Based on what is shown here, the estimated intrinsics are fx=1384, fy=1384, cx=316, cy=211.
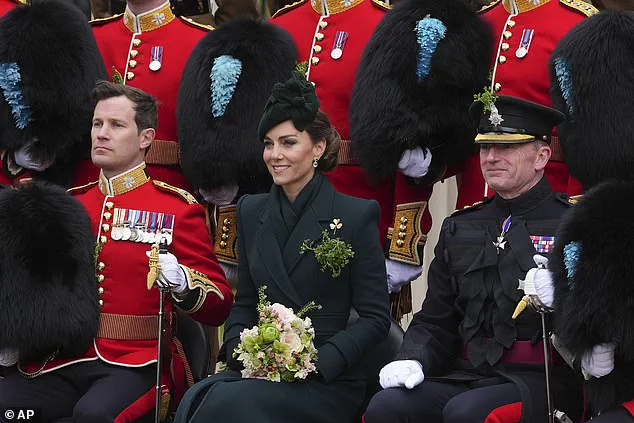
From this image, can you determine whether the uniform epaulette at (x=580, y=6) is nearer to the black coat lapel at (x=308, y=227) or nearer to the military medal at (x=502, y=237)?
the military medal at (x=502, y=237)

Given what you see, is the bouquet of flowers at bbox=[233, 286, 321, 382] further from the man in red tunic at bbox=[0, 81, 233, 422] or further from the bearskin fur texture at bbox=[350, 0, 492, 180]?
the bearskin fur texture at bbox=[350, 0, 492, 180]

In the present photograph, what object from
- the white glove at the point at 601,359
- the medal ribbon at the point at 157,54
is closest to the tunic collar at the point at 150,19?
the medal ribbon at the point at 157,54

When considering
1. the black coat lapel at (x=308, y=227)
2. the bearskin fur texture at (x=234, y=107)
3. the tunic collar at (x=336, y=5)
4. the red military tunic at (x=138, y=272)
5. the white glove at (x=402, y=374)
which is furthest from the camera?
the tunic collar at (x=336, y=5)

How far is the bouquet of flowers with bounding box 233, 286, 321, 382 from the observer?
499cm

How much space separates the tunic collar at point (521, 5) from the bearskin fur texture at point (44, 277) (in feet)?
6.87

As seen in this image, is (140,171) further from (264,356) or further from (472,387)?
(472,387)

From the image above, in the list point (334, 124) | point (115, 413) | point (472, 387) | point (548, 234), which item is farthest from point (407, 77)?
point (115, 413)

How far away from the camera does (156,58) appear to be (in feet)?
21.7

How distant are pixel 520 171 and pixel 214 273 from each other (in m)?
1.43

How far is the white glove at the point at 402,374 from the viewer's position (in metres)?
5.13

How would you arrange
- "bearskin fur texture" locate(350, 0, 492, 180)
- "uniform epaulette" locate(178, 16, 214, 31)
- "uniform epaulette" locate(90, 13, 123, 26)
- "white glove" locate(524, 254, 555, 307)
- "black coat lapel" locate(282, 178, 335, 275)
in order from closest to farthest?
"white glove" locate(524, 254, 555, 307)
"black coat lapel" locate(282, 178, 335, 275)
"bearskin fur texture" locate(350, 0, 492, 180)
"uniform epaulette" locate(178, 16, 214, 31)
"uniform epaulette" locate(90, 13, 123, 26)

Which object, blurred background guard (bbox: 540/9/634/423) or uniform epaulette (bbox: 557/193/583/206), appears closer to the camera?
blurred background guard (bbox: 540/9/634/423)

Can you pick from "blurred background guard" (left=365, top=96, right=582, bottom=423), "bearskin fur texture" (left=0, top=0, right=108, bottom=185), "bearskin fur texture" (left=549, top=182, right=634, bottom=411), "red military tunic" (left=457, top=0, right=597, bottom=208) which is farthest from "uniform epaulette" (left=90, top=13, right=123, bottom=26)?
"bearskin fur texture" (left=549, top=182, right=634, bottom=411)

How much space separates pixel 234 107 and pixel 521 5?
4.40ft
